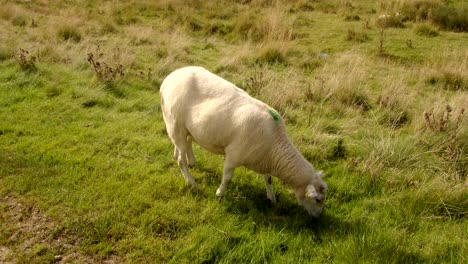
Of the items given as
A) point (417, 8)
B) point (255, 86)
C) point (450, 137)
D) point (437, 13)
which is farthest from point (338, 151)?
point (417, 8)

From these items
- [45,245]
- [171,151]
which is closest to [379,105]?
[171,151]

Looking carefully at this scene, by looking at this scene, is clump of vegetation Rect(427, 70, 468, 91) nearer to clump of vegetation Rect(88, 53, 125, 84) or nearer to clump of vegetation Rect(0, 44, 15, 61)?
clump of vegetation Rect(88, 53, 125, 84)

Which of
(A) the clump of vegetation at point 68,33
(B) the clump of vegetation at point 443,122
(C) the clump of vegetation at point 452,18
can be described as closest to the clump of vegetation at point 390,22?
(C) the clump of vegetation at point 452,18

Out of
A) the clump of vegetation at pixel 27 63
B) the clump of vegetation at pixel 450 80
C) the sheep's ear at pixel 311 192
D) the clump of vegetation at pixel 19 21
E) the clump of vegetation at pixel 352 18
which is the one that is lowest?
the clump of vegetation at pixel 450 80

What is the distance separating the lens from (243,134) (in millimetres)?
4195

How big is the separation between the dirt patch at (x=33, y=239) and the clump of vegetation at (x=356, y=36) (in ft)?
32.8

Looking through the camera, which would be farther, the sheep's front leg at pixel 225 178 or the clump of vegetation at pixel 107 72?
the clump of vegetation at pixel 107 72

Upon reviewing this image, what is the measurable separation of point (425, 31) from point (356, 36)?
2.37 m

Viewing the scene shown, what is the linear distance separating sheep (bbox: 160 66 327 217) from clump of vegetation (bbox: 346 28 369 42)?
8.27 metres

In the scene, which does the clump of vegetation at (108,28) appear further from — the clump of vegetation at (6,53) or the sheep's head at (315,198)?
the sheep's head at (315,198)

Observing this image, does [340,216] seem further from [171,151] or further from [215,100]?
[171,151]

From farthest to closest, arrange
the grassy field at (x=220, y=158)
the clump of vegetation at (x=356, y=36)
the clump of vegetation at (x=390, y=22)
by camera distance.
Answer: the clump of vegetation at (x=390, y=22), the clump of vegetation at (x=356, y=36), the grassy field at (x=220, y=158)

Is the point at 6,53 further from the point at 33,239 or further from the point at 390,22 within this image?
the point at 390,22

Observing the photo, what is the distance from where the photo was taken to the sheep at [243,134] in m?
4.21
